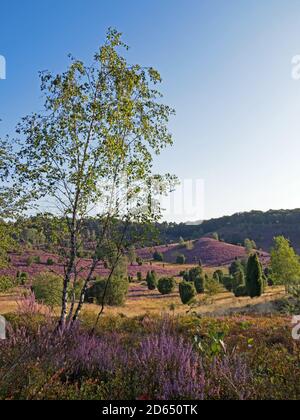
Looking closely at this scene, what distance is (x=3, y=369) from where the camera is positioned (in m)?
4.53

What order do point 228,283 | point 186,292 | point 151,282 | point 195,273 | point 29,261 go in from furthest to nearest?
point 29,261, point 195,273, point 151,282, point 228,283, point 186,292

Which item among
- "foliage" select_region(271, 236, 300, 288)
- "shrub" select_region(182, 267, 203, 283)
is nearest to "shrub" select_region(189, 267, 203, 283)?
"shrub" select_region(182, 267, 203, 283)

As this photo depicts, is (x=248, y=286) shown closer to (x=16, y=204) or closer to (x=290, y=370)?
(x=16, y=204)

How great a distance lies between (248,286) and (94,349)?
35350mm

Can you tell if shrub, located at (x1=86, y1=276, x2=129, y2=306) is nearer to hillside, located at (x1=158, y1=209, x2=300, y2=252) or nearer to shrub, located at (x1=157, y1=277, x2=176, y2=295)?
shrub, located at (x1=157, y1=277, x2=176, y2=295)

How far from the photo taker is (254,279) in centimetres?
3819

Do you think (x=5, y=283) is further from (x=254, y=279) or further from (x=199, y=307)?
(x=254, y=279)

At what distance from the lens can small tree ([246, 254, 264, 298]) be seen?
37.8 m

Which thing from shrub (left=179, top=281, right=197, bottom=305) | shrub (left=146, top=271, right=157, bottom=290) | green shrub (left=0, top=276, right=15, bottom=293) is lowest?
shrub (left=146, top=271, right=157, bottom=290)

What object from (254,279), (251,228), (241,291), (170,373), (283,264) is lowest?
(241,291)

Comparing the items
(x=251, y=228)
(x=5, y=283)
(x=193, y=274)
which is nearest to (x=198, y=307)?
(x=5, y=283)

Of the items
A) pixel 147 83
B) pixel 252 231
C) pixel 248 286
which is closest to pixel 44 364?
pixel 147 83

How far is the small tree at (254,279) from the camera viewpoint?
3775 centimetres

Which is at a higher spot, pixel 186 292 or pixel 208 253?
pixel 208 253
